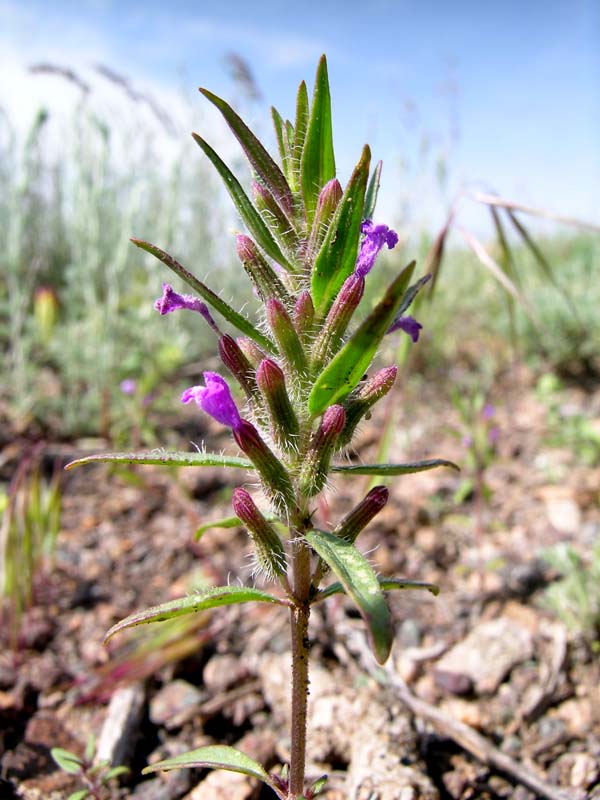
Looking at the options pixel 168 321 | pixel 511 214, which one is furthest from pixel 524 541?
pixel 168 321

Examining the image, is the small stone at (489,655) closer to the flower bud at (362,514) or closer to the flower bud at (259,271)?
the flower bud at (362,514)

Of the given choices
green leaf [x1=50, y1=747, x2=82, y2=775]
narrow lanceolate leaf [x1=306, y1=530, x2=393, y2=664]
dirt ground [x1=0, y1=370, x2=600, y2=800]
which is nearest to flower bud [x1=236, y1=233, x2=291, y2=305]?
narrow lanceolate leaf [x1=306, y1=530, x2=393, y2=664]

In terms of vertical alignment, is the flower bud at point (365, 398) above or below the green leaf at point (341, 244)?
below

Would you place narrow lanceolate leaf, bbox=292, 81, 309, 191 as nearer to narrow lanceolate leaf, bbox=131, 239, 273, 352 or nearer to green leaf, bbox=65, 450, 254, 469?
narrow lanceolate leaf, bbox=131, 239, 273, 352

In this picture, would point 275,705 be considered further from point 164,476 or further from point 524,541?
point 164,476

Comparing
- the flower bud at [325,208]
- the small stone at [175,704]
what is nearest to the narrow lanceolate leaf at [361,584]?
the flower bud at [325,208]
